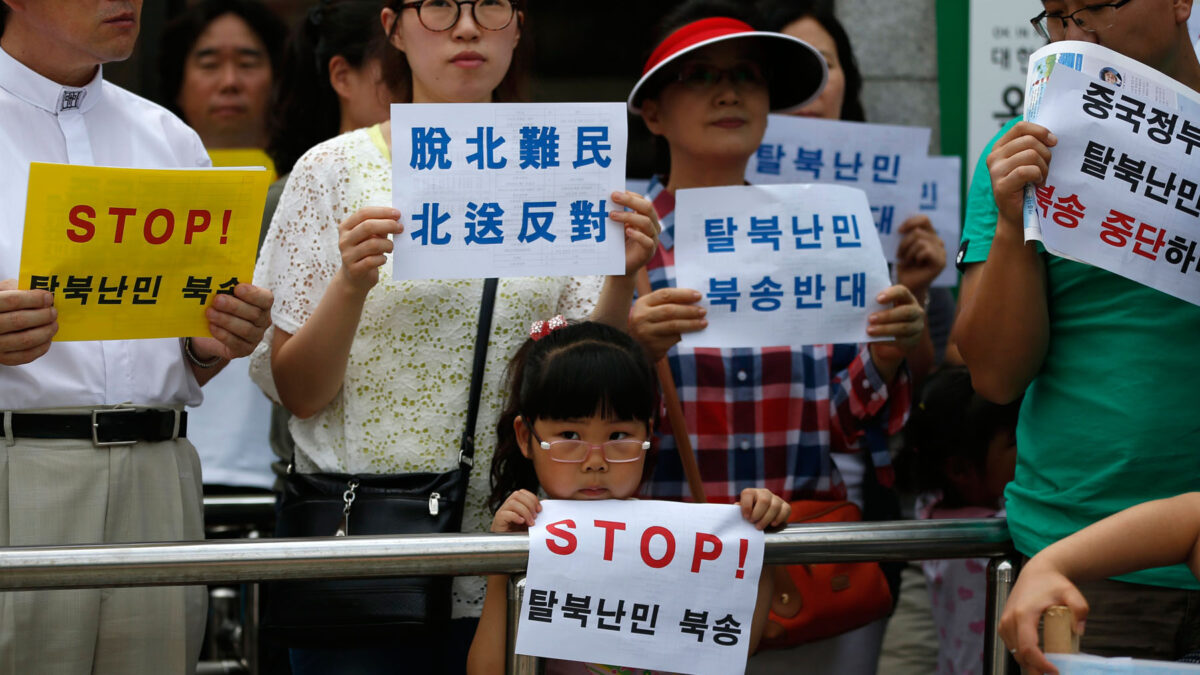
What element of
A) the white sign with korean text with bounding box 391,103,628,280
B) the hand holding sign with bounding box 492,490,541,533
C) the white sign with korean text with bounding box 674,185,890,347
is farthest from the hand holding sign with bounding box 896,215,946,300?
the hand holding sign with bounding box 492,490,541,533

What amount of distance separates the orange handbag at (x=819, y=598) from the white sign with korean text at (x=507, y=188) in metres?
0.89

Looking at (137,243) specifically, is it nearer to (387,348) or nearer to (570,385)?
(387,348)

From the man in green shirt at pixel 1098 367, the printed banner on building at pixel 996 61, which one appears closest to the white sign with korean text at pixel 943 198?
the man in green shirt at pixel 1098 367

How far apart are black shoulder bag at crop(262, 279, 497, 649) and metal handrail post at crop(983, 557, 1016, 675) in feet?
3.68

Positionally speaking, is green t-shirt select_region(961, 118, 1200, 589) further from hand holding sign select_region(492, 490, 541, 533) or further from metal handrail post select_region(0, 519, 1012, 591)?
hand holding sign select_region(492, 490, 541, 533)

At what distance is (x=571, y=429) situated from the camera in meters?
2.94

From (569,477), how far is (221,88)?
9.40 feet

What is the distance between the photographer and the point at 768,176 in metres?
4.30

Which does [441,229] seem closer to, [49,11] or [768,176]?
[49,11]

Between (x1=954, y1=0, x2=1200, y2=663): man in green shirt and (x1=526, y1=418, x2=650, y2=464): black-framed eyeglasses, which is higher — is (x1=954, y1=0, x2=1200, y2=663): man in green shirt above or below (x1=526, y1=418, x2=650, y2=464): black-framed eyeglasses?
above

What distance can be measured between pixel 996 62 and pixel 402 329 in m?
3.87

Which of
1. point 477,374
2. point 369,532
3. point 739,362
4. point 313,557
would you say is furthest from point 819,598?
point 313,557

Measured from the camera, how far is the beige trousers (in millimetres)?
2758

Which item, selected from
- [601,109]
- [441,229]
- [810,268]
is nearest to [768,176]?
[810,268]
